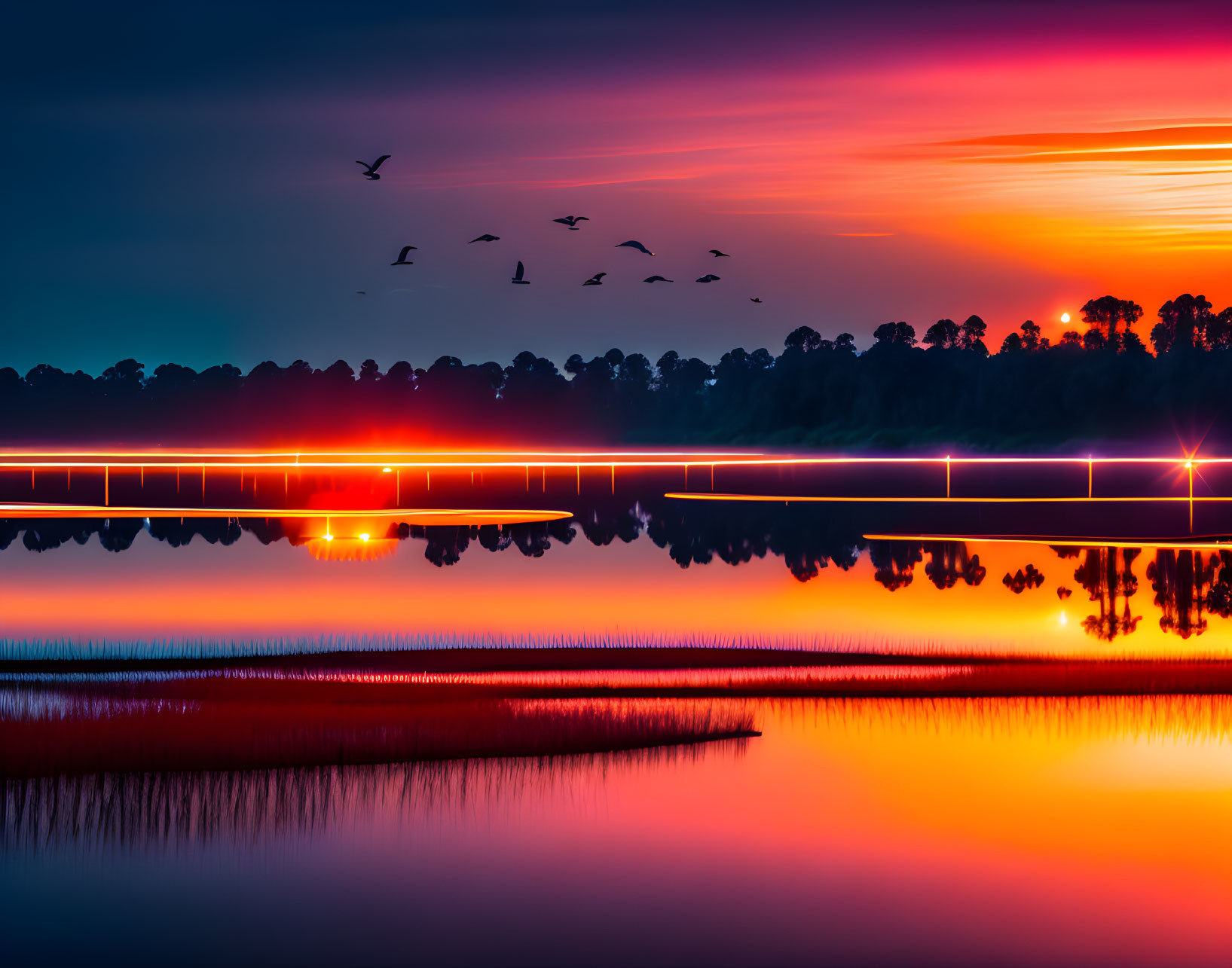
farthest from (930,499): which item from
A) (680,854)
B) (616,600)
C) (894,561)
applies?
A: (680,854)

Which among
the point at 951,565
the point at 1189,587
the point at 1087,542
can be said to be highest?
the point at 1087,542

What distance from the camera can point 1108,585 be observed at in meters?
49.8

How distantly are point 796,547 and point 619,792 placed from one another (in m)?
47.6

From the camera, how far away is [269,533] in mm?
69500

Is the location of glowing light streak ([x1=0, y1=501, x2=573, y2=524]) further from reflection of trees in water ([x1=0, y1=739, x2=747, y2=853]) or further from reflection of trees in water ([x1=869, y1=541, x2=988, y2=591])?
reflection of trees in water ([x1=0, y1=739, x2=747, y2=853])

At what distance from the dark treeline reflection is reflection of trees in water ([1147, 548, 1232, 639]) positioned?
0.14 ft

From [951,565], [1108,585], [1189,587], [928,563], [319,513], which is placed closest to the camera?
[1189,587]

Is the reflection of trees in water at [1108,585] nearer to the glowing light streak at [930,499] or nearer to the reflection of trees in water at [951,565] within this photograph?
the reflection of trees in water at [951,565]

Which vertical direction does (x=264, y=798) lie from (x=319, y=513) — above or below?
below

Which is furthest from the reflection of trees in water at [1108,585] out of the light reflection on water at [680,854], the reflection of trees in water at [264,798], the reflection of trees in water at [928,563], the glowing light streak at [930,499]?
the glowing light streak at [930,499]

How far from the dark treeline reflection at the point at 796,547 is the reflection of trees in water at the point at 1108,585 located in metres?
0.05

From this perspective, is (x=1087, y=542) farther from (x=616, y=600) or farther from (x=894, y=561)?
(x=616, y=600)

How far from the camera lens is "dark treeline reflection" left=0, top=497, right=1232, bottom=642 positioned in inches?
1823

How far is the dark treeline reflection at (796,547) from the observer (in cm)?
4631
